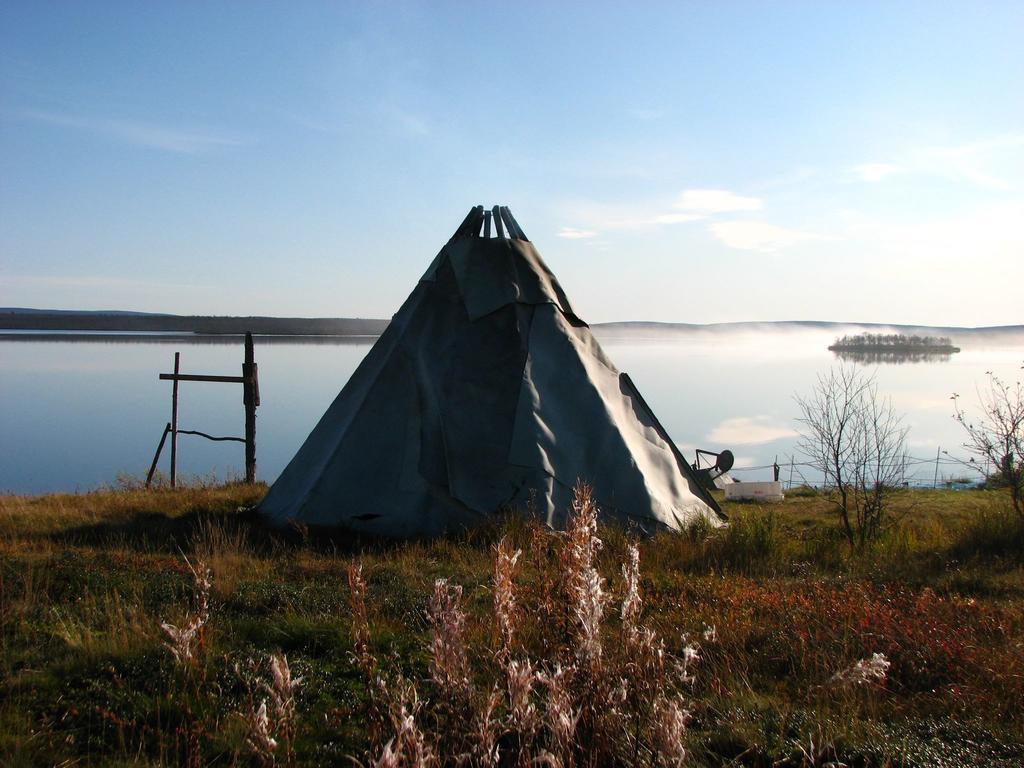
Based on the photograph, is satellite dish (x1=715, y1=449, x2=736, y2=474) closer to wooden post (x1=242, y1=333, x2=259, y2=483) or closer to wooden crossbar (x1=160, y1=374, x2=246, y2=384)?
wooden post (x1=242, y1=333, x2=259, y2=483)

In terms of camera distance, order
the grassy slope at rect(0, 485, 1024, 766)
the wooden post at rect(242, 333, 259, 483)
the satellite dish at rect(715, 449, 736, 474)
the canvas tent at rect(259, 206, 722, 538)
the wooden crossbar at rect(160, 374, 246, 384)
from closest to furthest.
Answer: the grassy slope at rect(0, 485, 1024, 766), the canvas tent at rect(259, 206, 722, 538), the wooden crossbar at rect(160, 374, 246, 384), the wooden post at rect(242, 333, 259, 483), the satellite dish at rect(715, 449, 736, 474)

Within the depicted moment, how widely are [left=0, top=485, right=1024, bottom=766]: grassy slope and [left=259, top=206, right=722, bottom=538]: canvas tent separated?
1.67 feet

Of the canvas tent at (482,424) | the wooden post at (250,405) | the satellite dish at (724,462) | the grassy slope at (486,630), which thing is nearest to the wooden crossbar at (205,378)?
the wooden post at (250,405)

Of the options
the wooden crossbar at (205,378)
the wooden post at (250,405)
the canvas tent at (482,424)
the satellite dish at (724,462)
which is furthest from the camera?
the satellite dish at (724,462)

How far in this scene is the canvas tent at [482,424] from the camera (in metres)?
7.94

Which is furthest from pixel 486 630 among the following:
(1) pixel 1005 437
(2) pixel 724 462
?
→ (2) pixel 724 462

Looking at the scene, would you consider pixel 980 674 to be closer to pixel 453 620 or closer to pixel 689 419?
pixel 453 620

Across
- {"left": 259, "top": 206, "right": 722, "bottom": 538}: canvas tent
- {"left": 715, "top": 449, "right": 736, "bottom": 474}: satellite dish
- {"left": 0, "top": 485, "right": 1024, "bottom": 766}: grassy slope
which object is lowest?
{"left": 715, "top": 449, "right": 736, "bottom": 474}: satellite dish

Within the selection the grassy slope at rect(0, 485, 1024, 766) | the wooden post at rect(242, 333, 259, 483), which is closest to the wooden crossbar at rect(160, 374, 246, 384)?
the wooden post at rect(242, 333, 259, 483)

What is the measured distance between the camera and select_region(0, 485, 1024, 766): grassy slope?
A: 3.43 metres

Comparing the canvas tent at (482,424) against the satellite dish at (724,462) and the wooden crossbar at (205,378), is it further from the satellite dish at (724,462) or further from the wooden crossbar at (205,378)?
the satellite dish at (724,462)

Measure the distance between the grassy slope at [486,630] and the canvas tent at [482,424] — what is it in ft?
1.67

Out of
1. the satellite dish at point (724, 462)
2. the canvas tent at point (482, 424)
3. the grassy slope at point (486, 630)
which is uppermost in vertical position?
the canvas tent at point (482, 424)

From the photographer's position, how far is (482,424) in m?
8.19
